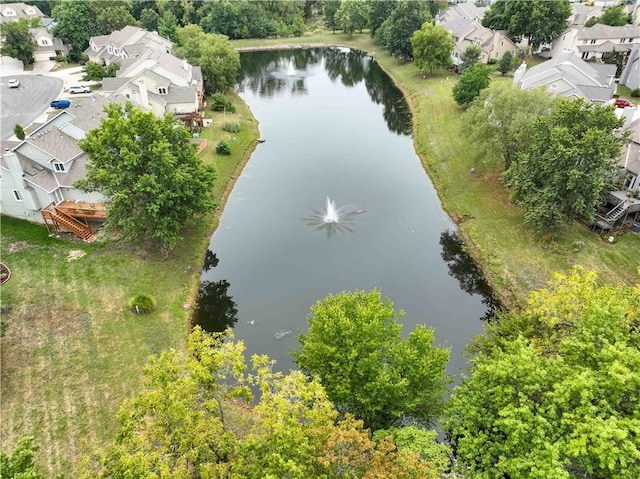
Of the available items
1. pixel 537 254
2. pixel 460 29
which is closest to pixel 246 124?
pixel 537 254

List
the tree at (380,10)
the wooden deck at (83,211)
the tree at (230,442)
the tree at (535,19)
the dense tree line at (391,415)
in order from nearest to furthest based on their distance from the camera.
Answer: the dense tree line at (391,415), the tree at (230,442), the wooden deck at (83,211), the tree at (535,19), the tree at (380,10)

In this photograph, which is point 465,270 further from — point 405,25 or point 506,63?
point 405,25

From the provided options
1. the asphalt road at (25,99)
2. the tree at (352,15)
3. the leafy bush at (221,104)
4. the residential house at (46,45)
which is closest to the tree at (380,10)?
the tree at (352,15)

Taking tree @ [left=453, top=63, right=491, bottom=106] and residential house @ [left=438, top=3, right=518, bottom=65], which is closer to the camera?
tree @ [left=453, top=63, right=491, bottom=106]

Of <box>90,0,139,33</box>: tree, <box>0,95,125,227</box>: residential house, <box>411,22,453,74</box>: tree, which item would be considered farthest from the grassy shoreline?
<box>90,0,139,33</box>: tree

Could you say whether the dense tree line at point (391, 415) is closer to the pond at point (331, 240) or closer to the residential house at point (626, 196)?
the pond at point (331, 240)

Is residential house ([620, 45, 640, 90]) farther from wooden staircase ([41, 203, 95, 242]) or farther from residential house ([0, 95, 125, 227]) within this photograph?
wooden staircase ([41, 203, 95, 242])

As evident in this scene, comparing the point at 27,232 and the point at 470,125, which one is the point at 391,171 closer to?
the point at 470,125
